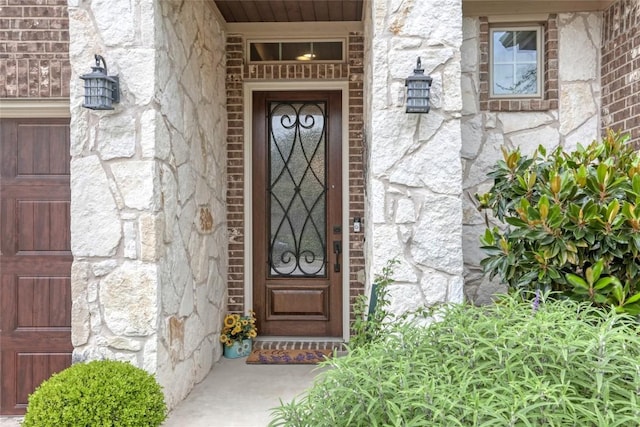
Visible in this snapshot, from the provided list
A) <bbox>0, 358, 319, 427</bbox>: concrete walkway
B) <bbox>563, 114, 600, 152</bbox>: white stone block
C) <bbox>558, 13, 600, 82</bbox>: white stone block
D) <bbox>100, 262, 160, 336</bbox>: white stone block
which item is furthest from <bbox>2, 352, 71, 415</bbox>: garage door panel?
<bbox>558, 13, 600, 82</bbox>: white stone block

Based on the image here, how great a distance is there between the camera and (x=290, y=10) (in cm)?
427

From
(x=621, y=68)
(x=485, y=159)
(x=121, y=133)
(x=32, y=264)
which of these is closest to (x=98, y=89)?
(x=121, y=133)

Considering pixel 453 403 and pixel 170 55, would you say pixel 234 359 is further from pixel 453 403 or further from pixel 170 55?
pixel 453 403

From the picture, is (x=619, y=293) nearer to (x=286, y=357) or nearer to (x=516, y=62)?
(x=516, y=62)

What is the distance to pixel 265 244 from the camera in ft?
15.5

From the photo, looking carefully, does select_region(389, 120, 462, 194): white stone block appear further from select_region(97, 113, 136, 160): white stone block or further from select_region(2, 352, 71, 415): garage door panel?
select_region(2, 352, 71, 415): garage door panel

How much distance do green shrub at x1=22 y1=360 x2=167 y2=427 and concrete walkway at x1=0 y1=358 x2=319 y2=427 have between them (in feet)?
1.84

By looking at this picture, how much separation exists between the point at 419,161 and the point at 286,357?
86.4 inches

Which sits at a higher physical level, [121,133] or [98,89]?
[98,89]

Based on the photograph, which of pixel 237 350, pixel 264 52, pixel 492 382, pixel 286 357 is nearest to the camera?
pixel 492 382

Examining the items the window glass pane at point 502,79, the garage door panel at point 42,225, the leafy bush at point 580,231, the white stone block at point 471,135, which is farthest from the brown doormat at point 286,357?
the window glass pane at point 502,79

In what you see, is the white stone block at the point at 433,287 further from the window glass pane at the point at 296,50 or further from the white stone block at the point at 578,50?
the window glass pane at the point at 296,50

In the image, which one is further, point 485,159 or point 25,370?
point 485,159

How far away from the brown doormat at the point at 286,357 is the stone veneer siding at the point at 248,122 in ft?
1.67
